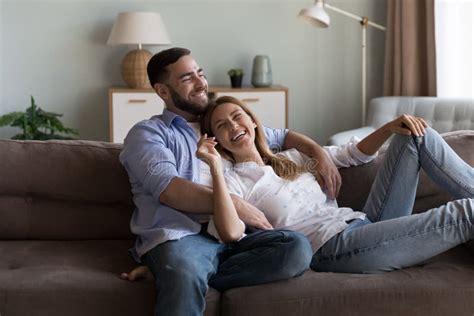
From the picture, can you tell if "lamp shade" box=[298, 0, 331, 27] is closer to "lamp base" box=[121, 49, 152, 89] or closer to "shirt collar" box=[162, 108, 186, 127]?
"lamp base" box=[121, 49, 152, 89]

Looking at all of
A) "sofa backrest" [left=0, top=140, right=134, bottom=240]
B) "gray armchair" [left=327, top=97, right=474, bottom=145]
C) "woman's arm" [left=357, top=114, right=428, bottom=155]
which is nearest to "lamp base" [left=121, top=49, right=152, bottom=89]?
"gray armchair" [left=327, top=97, right=474, bottom=145]

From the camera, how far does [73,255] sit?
245cm

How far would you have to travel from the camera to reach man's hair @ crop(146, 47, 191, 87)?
2.69m

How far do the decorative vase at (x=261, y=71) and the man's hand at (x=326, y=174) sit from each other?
2889 millimetres

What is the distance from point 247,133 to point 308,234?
407mm

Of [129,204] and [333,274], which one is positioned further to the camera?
[129,204]

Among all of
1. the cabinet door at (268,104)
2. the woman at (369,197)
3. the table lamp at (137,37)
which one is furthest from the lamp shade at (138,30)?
the woman at (369,197)

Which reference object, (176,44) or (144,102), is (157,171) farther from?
(176,44)

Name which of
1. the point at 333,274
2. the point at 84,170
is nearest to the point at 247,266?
the point at 333,274

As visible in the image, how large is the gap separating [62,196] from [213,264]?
2.25 feet

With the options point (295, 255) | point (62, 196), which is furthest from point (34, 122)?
point (295, 255)

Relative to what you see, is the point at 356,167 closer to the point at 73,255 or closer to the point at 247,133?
the point at 247,133

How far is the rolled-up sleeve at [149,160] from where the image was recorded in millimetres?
2357

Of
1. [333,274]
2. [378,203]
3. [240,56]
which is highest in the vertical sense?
[240,56]
